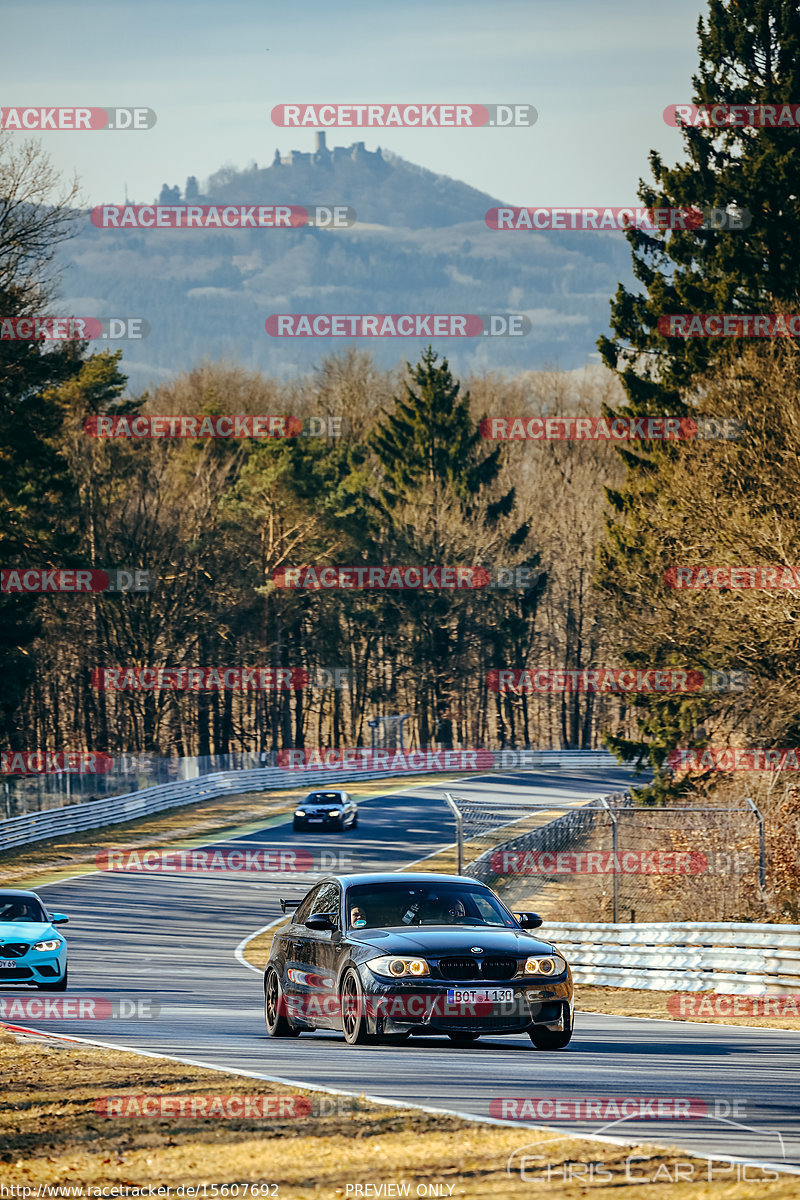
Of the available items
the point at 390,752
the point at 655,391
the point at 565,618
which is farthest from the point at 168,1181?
the point at 565,618

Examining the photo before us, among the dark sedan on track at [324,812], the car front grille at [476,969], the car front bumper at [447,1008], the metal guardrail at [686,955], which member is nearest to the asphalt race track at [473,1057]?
the car front bumper at [447,1008]

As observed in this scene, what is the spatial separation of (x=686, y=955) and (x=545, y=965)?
7991mm

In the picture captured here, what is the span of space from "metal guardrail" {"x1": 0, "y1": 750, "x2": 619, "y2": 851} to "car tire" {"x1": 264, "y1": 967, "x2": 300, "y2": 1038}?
99.9 ft

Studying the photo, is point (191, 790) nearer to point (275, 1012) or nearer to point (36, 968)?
point (36, 968)

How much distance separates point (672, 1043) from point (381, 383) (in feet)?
281

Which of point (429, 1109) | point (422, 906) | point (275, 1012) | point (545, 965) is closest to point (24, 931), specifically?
point (275, 1012)

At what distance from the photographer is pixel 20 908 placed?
19.3 m

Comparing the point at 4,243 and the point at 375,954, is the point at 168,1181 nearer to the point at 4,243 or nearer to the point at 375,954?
the point at 375,954

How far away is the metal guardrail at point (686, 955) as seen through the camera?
17109mm

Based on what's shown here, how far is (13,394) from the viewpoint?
47.2 m

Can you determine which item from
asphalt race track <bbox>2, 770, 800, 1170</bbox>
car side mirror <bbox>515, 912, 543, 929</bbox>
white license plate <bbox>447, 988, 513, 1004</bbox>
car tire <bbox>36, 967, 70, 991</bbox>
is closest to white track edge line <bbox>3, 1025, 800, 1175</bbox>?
asphalt race track <bbox>2, 770, 800, 1170</bbox>

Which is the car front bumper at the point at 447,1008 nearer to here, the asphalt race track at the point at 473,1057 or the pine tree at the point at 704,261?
the asphalt race track at the point at 473,1057

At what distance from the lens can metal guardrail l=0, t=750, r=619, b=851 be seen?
45219mm

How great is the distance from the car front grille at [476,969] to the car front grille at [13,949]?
28.4ft
